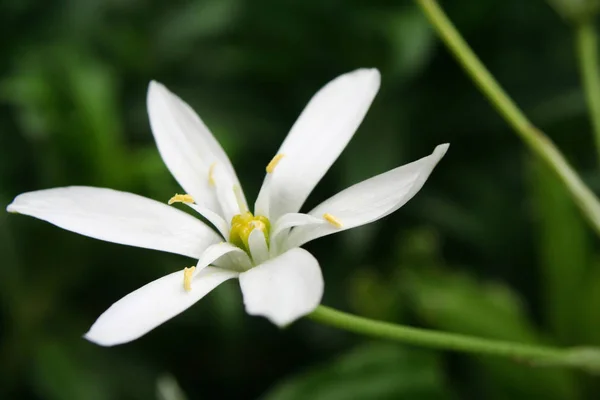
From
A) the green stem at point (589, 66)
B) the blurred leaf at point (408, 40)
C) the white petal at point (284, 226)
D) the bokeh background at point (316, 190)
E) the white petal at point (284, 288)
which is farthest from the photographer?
the blurred leaf at point (408, 40)

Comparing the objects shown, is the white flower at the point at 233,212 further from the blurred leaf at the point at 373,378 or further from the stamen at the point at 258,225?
the blurred leaf at the point at 373,378

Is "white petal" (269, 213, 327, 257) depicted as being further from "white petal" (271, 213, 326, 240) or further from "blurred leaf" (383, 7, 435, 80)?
"blurred leaf" (383, 7, 435, 80)

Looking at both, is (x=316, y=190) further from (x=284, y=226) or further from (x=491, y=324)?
(x=284, y=226)

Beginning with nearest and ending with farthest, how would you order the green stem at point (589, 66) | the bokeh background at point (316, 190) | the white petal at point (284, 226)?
the white petal at point (284, 226), the green stem at point (589, 66), the bokeh background at point (316, 190)

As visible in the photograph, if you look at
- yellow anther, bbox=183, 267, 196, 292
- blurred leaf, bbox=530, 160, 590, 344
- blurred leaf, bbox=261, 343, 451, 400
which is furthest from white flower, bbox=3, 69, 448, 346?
blurred leaf, bbox=530, 160, 590, 344

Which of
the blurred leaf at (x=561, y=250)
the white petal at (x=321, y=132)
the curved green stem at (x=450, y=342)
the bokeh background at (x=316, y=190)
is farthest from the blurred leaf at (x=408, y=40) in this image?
the curved green stem at (x=450, y=342)
